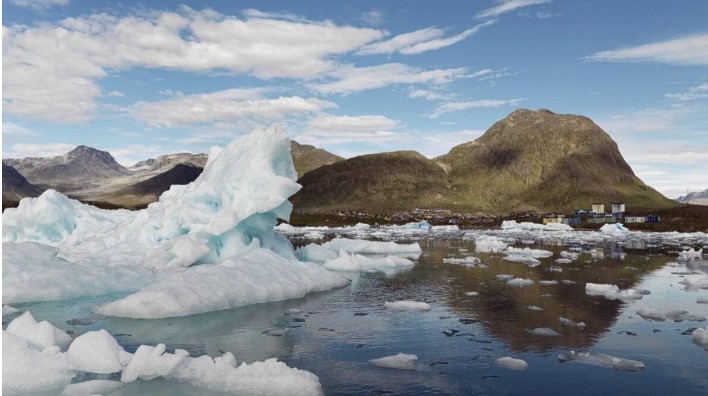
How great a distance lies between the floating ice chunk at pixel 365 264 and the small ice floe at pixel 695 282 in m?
12.0

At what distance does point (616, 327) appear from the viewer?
14156 millimetres

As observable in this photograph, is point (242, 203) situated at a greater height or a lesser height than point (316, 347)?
greater

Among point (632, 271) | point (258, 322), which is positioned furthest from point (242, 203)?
point (632, 271)

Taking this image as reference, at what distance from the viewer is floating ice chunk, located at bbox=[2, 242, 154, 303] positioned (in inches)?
655

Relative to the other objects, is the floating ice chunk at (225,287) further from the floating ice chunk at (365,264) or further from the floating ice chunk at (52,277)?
the floating ice chunk at (365,264)

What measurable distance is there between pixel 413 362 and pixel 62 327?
8.92 meters

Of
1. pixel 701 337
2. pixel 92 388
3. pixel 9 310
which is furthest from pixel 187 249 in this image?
pixel 701 337

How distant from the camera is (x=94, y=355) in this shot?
31.8ft

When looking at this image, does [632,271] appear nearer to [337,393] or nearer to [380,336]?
[380,336]

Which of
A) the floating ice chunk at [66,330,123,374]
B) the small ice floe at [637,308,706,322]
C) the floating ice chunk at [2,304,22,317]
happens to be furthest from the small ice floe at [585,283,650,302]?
the floating ice chunk at [2,304,22,317]

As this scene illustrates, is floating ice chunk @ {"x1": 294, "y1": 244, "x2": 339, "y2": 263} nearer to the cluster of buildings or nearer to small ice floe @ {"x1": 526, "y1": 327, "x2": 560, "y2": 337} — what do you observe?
small ice floe @ {"x1": 526, "y1": 327, "x2": 560, "y2": 337}

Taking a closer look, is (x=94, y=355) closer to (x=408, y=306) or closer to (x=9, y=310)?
(x=9, y=310)

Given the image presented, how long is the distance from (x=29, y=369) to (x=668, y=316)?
620 inches

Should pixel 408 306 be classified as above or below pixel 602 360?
below
